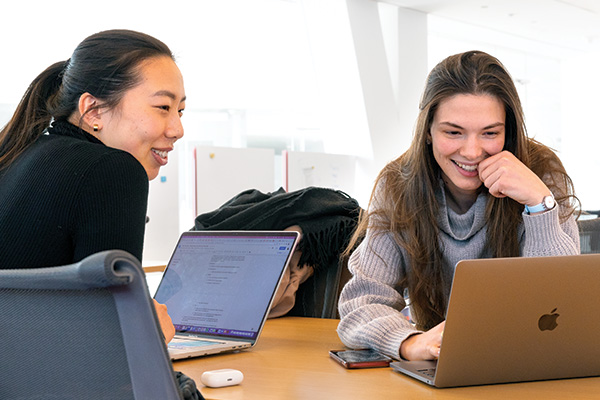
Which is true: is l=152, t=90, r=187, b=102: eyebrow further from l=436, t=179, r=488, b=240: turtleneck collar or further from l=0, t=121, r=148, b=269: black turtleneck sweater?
l=436, t=179, r=488, b=240: turtleneck collar

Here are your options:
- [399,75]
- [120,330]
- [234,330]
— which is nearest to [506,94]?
[234,330]

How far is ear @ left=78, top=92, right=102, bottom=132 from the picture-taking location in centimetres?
133

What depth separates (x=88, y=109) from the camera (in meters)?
1.33

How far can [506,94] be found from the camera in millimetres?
1582

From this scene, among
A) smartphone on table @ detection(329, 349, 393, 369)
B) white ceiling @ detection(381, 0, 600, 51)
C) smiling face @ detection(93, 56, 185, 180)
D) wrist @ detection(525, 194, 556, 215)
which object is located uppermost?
white ceiling @ detection(381, 0, 600, 51)

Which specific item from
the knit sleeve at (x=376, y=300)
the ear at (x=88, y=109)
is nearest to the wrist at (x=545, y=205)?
the knit sleeve at (x=376, y=300)

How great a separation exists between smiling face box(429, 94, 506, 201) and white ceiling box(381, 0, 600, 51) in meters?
5.29

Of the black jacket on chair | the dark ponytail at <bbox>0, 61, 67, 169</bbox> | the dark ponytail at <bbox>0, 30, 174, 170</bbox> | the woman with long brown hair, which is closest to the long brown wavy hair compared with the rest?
the woman with long brown hair

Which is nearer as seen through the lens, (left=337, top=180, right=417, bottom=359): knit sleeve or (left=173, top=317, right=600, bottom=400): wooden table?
(left=173, top=317, right=600, bottom=400): wooden table

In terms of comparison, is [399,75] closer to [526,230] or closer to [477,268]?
[526,230]

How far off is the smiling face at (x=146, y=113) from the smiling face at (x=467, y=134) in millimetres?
613

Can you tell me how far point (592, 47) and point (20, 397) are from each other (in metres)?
9.69

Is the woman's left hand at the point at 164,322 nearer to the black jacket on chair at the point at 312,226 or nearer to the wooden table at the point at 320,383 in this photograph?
the wooden table at the point at 320,383

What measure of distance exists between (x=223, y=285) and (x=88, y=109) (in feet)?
1.52
